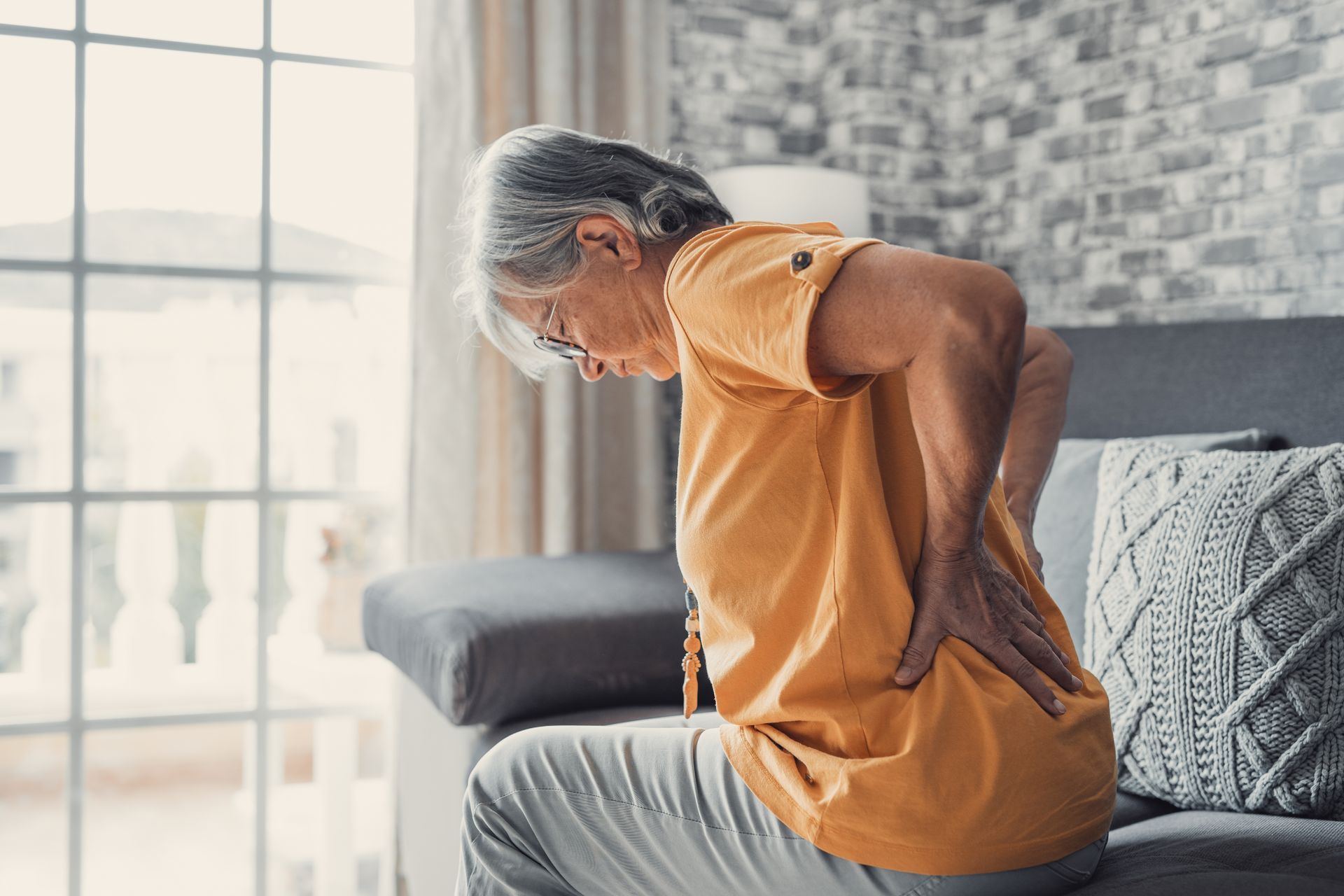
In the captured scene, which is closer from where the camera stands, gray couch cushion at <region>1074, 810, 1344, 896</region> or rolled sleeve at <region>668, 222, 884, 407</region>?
Answer: rolled sleeve at <region>668, 222, 884, 407</region>

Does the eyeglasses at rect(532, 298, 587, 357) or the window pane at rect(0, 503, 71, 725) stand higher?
the eyeglasses at rect(532, 298, 587, 357)

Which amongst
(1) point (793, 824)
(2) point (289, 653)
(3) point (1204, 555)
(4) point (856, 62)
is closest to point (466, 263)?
(1) point (793, 824)

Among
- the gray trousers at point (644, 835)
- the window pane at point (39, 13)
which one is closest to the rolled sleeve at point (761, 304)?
the gray trousers at point (644, 835)

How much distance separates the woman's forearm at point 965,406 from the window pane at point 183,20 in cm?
238

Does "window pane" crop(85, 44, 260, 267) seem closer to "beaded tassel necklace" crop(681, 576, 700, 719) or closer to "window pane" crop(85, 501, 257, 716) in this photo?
"window pane" crop(85, 501, 257, 716)

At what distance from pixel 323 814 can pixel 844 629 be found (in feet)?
7.30

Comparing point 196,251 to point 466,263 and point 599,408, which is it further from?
point 466,263

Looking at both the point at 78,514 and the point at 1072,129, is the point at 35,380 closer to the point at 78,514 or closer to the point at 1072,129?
the point at 78,514

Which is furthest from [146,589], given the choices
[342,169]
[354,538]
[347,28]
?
[347,28]

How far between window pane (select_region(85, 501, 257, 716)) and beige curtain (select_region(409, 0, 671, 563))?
52cm

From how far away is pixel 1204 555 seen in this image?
4.68 feet

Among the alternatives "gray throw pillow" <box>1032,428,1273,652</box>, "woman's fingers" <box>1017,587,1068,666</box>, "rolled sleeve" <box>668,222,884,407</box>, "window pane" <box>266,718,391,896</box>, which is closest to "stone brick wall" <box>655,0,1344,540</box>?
"gray throw pillow" <box>1032,428,1273,652</box>

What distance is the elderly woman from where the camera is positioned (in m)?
0.85

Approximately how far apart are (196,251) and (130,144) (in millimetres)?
283
